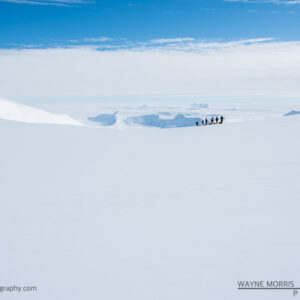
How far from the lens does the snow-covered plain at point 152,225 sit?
4.16 metres

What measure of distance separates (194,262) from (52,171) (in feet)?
22.8

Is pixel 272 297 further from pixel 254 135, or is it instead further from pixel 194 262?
pixel 254 135

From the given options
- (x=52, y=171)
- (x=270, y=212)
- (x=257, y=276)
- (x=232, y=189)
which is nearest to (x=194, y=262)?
(x=257, y=276)

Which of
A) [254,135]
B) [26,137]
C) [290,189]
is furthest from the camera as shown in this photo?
[26,137]

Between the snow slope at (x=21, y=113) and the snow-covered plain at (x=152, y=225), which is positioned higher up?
the snow slope at (x=21, y=113)

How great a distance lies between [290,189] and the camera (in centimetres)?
706

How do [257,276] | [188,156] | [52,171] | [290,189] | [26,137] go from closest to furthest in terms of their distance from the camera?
[257,276], [290,189], [52,171], [188,156], [26,137]

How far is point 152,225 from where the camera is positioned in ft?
19.0

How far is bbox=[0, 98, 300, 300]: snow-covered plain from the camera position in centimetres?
416

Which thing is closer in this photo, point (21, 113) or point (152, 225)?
point (152, 225)

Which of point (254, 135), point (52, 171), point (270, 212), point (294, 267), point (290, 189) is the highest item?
point (254, 135)

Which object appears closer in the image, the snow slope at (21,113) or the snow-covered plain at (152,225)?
the snow-covered plain at (152,225)

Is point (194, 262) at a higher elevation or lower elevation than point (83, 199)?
lower

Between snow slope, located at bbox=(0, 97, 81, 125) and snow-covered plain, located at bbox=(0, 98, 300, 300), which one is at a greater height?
snow slope, located at bbox=(0, 97, 81, 125)
